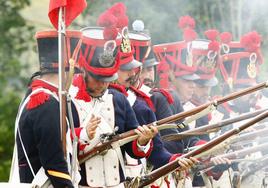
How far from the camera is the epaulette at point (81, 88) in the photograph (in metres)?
7.17

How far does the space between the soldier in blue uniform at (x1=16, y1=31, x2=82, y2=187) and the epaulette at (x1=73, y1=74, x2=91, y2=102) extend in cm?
43

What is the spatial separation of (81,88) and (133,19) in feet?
18.0

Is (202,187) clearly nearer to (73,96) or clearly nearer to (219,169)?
(219,169)

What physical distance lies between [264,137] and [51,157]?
2.87 m

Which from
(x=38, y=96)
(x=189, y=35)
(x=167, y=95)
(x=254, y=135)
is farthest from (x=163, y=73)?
(x=38, y=96)

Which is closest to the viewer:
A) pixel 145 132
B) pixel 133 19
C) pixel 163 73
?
pixel 145 132

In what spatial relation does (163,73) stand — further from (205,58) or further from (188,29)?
(188,29)

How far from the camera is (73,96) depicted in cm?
719

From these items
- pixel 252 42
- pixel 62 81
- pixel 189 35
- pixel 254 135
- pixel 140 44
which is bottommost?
pixel 254 135

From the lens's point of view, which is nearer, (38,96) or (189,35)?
(38,96)

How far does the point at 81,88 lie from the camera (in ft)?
23.7

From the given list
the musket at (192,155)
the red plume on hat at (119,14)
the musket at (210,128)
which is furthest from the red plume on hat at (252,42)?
the musket at (192,155)

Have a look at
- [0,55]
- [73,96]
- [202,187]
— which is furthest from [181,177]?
[0,55]

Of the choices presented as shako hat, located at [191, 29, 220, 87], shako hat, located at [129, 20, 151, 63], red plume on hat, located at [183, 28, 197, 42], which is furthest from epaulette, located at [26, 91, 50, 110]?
red plume on hat, located at [183, 28, 197, 42]
